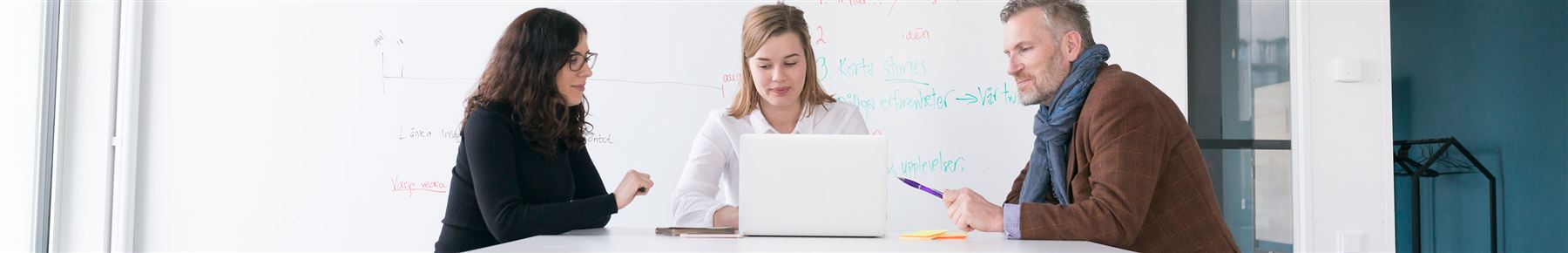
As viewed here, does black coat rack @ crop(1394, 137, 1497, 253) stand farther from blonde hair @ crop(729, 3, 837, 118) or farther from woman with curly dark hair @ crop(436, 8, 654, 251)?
woman with curly dark hair @ crop(436, 8, 654, 251)

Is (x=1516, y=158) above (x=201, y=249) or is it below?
above

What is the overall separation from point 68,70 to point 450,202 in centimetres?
213

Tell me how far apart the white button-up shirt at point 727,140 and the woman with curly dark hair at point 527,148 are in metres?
0.57

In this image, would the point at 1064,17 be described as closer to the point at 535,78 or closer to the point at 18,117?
the point at 535,78

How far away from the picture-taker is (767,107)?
2.83 metres

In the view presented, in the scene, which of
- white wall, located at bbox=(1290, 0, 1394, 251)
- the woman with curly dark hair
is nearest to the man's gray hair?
the woman with curly dark hair

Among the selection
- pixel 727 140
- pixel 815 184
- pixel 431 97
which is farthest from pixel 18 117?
pixel 815 184

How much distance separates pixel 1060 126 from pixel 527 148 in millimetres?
961

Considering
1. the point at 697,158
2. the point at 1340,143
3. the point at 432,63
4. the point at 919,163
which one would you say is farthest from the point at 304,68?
the point at 1340,143

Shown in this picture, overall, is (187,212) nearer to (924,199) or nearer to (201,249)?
(201,249)

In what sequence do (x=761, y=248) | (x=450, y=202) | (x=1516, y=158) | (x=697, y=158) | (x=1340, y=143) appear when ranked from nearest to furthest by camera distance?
(x=761, y=248) → (x=450, y=202) → (x=697, y=158) → (x=1340, y=143) → (x=1516, y=158)

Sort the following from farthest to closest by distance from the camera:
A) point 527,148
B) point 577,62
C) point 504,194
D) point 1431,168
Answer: point 1431,168 < point 577,62 < point 527,148 < point 504,194

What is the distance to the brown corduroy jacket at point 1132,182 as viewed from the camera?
1.74 m

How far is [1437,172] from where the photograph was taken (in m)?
4.42
